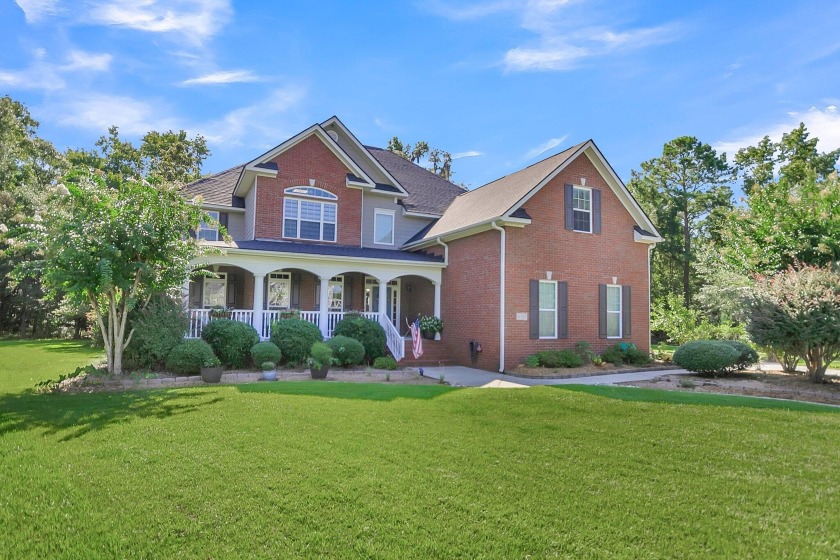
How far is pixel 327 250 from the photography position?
17.7 meters

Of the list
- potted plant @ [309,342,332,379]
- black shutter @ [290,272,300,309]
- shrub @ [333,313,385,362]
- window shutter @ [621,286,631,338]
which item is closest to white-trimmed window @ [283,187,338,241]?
black shutter @ [290,272,300,309]

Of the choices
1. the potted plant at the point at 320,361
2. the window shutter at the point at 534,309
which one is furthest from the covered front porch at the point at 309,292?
the window shutter at the point at 534,309

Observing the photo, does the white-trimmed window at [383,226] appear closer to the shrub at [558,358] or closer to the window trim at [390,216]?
the window trim at [390,216]

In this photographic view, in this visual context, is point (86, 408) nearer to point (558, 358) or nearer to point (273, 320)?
point (273, 320)

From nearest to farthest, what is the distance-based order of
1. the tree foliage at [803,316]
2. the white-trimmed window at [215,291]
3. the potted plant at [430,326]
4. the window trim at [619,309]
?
the tree foliage at [803,316]
the window trim at [619,309]
the potted plant at [430,326]
the white-trimmed window at [215,291]

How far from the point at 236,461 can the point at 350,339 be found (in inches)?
377

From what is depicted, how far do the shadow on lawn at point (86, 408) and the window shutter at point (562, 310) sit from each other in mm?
11072

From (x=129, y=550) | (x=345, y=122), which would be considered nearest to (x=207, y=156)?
(x=345, y=122)

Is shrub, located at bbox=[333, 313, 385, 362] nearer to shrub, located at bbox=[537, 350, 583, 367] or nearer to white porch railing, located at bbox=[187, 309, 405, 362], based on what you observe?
white porch railing, located at bbox=[187, 309, 405, 362]

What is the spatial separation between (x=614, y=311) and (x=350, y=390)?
11.3m

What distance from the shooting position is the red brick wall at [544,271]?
611 inches

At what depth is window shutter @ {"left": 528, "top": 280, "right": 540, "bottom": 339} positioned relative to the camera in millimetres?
15609

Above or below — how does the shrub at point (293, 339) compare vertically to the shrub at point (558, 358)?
above

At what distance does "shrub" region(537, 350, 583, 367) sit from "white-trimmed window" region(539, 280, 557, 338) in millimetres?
847
